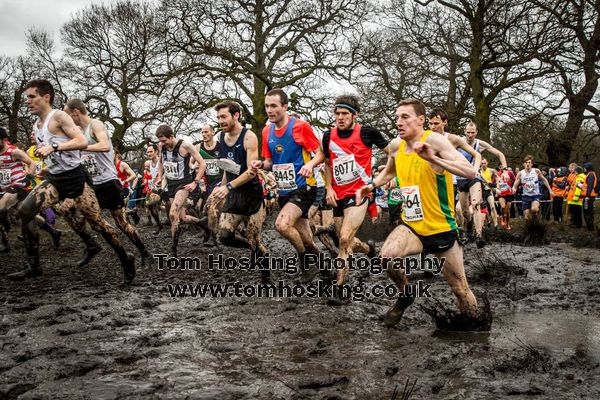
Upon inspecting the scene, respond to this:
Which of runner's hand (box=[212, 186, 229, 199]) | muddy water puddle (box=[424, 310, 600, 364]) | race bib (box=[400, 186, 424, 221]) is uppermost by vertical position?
runner's hand (box=[212, 186, 229, 199])

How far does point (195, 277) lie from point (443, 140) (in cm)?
400

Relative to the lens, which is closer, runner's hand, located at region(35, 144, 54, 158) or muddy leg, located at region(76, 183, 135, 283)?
runner's hand, located at region(35, 144, 54, 158)

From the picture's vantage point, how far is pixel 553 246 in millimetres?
10266

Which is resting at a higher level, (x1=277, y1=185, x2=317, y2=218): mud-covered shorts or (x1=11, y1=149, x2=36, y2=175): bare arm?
(x1=11, y1=149, x2=36, y2=175): bare arm

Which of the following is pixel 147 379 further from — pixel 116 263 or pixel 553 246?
pixel 553 246

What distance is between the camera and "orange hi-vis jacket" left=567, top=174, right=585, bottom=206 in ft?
47.3

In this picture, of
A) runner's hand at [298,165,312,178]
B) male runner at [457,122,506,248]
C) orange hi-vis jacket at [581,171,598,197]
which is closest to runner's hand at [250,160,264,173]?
runner's hand at [298,165,312,178]

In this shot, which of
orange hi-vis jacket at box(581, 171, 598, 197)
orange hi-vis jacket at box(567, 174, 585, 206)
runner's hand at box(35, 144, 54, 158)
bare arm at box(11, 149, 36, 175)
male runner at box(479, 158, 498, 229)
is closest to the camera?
runner's hand at box(35, 144, 54, 158)

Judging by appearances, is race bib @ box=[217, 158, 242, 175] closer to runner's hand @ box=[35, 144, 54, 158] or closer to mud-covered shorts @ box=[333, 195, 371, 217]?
mud-covered shorts @ box=[333, 195, 371, 217]

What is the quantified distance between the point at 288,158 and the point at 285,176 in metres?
0.21

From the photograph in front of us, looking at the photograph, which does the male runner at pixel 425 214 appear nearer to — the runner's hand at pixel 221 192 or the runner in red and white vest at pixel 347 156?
the runner in red and white vest at pixel 347 156

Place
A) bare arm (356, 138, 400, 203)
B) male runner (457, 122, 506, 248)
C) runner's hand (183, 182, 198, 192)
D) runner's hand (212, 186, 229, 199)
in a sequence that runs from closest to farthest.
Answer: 1. bare arm (356, 138, 400, 203)
2. runner's hand (212, 186, 229, 199)
3. runner's hand (183, 182, 198, 192)
4. male runner (457, 122, 506, 248)

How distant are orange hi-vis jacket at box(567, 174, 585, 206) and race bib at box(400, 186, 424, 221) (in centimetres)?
1200

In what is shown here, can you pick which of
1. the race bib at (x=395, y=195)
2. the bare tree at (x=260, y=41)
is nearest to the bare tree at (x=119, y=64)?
the bare tree at (x=260, y=41)
